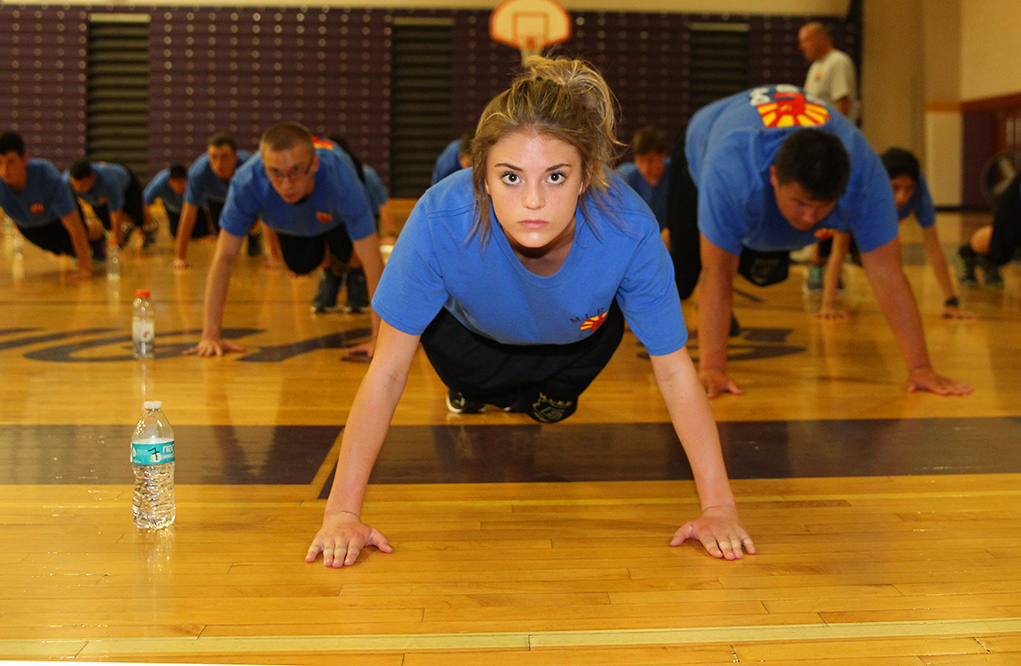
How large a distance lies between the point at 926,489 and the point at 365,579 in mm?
1549

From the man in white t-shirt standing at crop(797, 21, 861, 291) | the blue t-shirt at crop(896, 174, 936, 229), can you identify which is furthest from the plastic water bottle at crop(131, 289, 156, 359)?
the man in white t-shirt standing at crop(797, 21, 861, 291)

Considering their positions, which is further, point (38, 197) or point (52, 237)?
point (52, 237)

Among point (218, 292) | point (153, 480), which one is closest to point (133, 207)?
point (218, 292)

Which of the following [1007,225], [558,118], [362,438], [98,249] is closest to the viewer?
Answer: [558,118]

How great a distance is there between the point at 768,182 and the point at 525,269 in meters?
1.57

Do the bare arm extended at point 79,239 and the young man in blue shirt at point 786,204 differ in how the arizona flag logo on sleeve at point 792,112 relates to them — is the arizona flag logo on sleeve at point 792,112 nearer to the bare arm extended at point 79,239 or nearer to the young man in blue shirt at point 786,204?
the young man in blue shirt at point 786,204

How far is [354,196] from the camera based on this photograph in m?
4.21

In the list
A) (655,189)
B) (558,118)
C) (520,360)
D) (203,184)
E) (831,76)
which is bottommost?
(520,360)

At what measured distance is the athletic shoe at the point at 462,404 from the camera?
126 inches

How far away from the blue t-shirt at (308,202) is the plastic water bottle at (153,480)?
6.54 feet

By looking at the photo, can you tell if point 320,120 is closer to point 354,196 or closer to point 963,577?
point 354,196

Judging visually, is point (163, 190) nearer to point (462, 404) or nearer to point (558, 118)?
point (462, 404)

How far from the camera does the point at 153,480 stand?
2.19 metres

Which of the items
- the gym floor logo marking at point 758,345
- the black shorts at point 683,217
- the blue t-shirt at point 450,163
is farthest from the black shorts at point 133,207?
the black shorts at point 683,217
